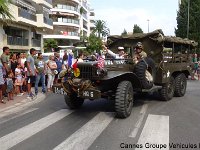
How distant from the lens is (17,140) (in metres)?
6.82

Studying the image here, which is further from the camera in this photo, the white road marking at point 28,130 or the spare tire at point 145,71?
the spare tire at point 145,71

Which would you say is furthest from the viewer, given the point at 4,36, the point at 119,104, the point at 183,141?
the point at 4,36

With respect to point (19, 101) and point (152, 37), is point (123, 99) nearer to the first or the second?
point (152, 37)

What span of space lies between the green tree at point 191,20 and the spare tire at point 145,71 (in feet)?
109

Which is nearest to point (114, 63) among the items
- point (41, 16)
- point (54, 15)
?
point (41, 16)

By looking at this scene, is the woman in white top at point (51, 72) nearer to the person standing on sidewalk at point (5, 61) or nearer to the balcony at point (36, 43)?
the person standing on sidewalk at point (5, 61)

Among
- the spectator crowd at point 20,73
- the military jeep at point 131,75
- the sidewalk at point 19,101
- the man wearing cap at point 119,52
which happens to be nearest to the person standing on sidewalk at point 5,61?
the spectator crowd at point 20,73

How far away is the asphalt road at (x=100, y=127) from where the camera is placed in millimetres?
6547

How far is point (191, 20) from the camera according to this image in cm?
4312

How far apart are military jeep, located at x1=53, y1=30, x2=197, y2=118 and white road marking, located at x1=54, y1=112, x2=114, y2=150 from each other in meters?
0.51

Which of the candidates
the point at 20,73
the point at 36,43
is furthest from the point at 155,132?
the point at 36,43

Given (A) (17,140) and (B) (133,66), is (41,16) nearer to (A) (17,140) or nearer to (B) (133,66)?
(B) (133,66)

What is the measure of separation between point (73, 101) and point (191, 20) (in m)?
35.8

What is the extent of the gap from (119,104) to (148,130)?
125 centimetres
